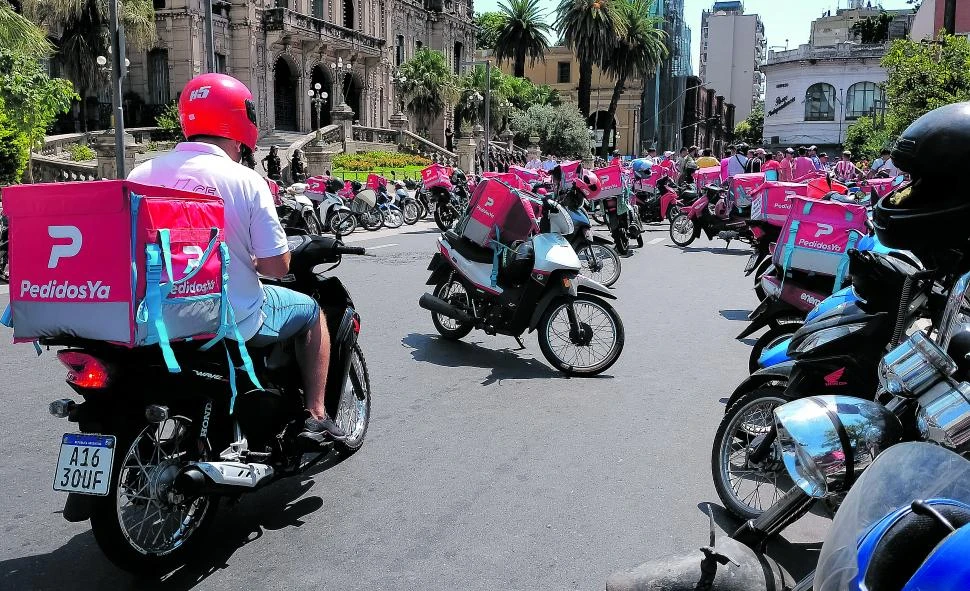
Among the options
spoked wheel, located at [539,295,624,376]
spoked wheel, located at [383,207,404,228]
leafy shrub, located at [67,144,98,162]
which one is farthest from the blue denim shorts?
leafy shrub, located at [67,144,98,162]

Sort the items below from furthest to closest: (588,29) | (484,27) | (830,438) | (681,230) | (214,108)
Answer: (484,27), (588,29), (681,230), (214,108), (830,438)

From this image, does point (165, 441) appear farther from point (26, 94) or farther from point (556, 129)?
point (556, 129)

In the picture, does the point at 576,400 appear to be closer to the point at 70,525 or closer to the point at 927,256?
the point at 70,525

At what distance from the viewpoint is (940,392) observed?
1.79 metres

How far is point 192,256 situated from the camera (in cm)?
297

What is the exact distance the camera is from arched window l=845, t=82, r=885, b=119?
76319 millimetres

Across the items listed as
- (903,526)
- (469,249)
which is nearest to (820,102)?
(469,249)

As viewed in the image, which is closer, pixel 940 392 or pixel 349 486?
pixel 940 392

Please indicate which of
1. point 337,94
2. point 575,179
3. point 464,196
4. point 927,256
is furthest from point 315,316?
point 337,94

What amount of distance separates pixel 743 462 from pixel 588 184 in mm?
8972

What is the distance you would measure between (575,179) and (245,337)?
9509mm

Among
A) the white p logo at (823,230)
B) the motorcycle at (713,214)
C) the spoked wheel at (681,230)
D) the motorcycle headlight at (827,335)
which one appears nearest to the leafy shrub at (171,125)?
the spoked wheel at (681,230)

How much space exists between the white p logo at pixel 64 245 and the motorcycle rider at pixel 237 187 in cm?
43

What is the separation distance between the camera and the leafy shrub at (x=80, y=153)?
2936 centimetres
